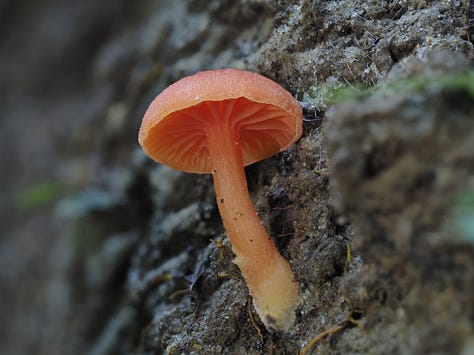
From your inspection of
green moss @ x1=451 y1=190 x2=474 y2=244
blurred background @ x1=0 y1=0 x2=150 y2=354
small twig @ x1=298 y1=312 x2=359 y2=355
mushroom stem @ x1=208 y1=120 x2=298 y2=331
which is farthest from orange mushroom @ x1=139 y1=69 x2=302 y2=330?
blurred background @ x1=0 y1=0 x2=150 y2=354

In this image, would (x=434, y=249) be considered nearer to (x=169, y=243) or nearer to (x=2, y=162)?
(x=169, y=243)

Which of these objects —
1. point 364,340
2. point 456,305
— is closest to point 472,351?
point 456,305

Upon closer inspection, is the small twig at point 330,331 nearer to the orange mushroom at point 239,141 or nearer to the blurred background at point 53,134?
the orange mushroom at point 239,141

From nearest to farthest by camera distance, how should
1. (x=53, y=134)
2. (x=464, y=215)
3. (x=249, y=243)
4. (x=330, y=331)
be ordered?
(x=464, y=215), (x=330, y=331), (x=249, y=243), (x=53, y=134)

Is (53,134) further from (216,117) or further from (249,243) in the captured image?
(249,243)

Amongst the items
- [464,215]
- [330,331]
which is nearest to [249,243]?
[330,331]

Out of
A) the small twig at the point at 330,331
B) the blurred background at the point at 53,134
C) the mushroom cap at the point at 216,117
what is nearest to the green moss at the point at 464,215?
the small twig at the point at 330,331

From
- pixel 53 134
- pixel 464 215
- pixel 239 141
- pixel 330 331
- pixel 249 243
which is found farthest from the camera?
pixel 53 134

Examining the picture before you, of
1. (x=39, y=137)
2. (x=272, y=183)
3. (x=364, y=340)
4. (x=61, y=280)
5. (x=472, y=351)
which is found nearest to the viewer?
(x=472, y=351)
